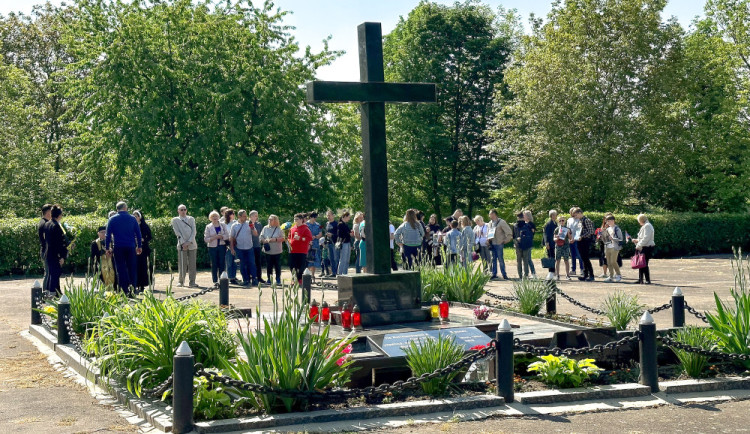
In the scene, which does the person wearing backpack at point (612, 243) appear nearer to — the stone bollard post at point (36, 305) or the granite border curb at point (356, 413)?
the stone bollard post at point (36, 305)

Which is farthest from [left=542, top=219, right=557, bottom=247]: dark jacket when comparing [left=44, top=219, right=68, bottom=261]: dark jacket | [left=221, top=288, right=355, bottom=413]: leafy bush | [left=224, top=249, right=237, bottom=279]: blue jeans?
[left=221, top=288, right=355, bottom=413]: leafy bush

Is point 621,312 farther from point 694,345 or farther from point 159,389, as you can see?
point 159,389

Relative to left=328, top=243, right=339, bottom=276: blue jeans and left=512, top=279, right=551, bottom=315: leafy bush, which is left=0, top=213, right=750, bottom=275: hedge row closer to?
left=328, top=243, right=339, bottom=276: blue jeans

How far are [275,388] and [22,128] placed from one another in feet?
117

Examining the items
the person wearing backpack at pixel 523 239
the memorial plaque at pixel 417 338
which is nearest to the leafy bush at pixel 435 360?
the memorial plaque at pixel 417 338

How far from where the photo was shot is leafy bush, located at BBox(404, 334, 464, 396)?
26.5 ft

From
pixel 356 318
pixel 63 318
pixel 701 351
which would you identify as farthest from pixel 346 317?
pixel 701 351

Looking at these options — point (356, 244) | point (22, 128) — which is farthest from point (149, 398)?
point (22, 128)

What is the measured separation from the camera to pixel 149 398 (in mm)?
8125

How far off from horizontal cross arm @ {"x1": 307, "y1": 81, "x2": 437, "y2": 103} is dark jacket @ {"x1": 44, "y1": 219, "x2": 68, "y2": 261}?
6869 mm

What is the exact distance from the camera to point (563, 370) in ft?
27.5

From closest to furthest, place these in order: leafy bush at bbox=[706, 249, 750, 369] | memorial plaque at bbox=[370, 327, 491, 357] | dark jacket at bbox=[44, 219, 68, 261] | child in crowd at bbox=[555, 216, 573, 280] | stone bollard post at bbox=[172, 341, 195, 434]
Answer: stone bollard post at bbox=[172, 341, 195, 434] < leafy bush at bbox=[706, 249, 750, 369] < memorial plaque at bbox=[370, 327, 491, 357] < dark jacket at bbox=[44, 219, 68, 261] < child in crowd at bbox=[555, 216, 573, 280]

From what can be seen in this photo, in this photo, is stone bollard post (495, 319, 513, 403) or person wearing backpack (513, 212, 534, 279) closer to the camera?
stone bollard post (495, 319, 513, 403)

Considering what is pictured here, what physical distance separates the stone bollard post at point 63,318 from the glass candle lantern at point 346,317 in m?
3.60
